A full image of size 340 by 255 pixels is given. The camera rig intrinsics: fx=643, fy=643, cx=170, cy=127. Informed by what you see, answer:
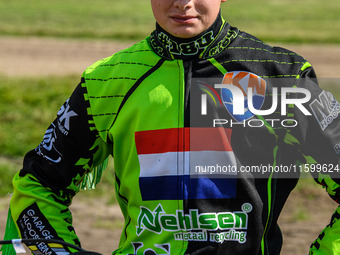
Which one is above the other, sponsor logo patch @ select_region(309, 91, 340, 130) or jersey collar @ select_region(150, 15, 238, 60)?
jersey collar @ select_region(150, 15, 238, 60)

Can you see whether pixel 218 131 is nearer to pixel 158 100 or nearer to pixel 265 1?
pixel 158 100

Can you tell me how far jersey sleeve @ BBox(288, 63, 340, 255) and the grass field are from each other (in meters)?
13.5

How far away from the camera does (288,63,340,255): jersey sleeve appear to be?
2.08 meters

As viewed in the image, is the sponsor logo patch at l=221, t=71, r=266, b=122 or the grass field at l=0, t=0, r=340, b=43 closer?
the sponsor logo patch at l=221, t=71, r=266, b=122

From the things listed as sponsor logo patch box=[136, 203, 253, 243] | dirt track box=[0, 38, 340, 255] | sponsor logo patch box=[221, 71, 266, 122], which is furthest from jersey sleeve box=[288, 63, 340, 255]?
dirt track box=[0, 38, 340, 255]

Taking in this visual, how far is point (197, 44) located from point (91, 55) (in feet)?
38.7

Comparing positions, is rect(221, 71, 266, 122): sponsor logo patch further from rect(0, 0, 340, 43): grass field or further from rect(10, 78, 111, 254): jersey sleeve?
rect(0, 0, 340, 43): grass field

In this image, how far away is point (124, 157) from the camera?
2.18m

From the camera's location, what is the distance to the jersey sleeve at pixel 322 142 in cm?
208

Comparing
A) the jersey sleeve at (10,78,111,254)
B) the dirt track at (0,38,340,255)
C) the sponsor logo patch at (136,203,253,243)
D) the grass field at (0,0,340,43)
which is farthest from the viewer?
the grass field at (0,0,340,43)

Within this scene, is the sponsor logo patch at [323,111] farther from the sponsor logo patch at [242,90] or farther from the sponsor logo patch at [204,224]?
the sponsor logo patch at [204,224]

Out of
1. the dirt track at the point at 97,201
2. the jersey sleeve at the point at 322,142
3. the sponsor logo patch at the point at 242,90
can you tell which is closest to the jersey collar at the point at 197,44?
the sponsor logo patch at the point at 242,90

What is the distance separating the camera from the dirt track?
5414 millimetres

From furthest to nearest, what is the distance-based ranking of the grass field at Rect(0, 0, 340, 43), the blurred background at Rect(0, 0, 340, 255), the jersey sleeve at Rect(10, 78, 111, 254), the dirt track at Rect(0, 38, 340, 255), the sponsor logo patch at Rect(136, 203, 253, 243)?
the grass field at Rect(0, 0, 340, 43)
the blurred background at Rect(0, 0, 340, 255)
the dirt track at Rect(0, 38, 340, 255)
the jersey sleeve at Rect(10, 78, 111, 254)
the sponsor logo patch at Rect(136, 203, 253, 243)
